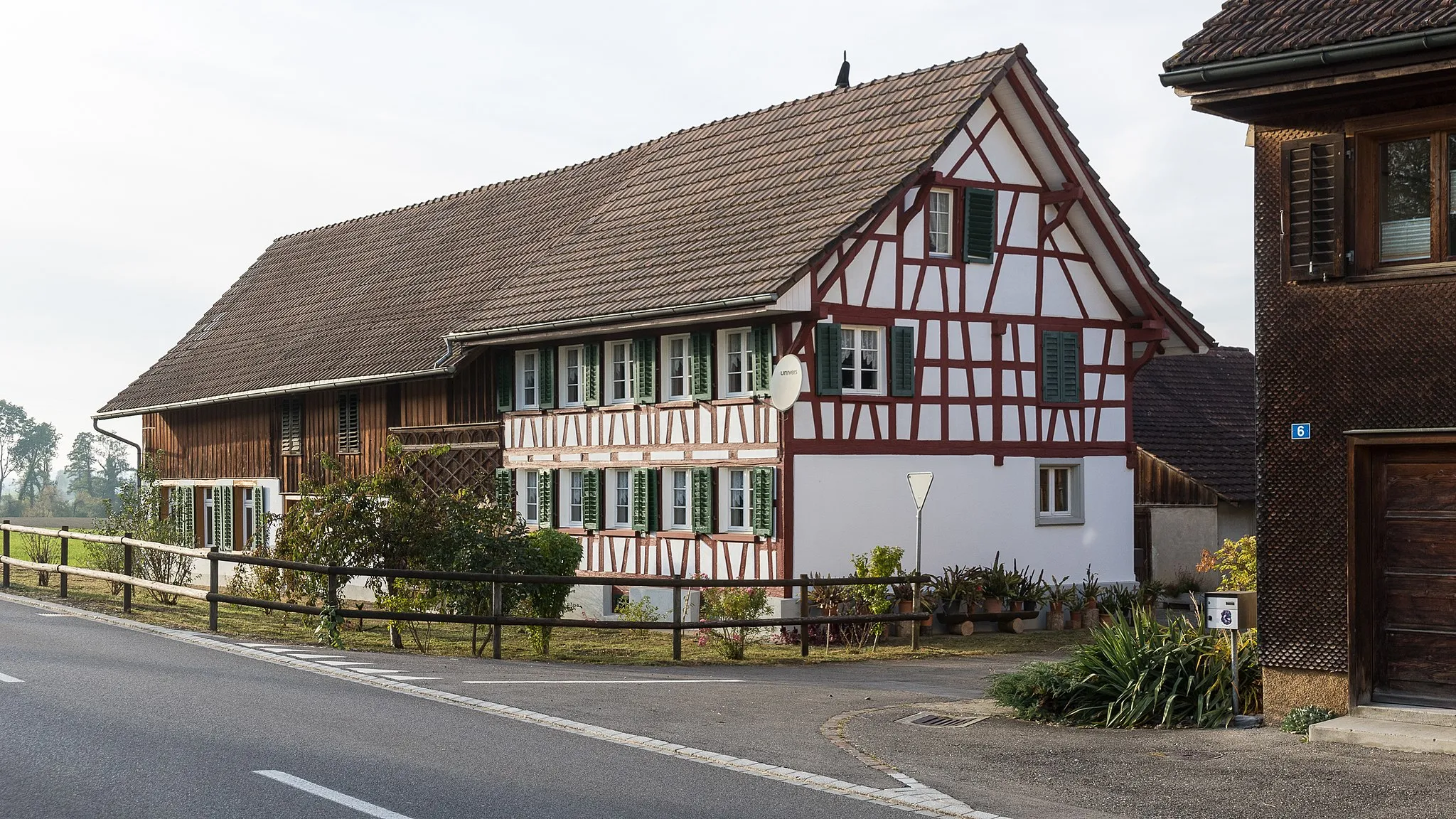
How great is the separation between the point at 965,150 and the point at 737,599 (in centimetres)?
855

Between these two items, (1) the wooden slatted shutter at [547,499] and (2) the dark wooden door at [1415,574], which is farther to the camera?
(1) the wooden slatted shutter at [547,499]

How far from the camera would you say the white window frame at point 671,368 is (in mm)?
25641

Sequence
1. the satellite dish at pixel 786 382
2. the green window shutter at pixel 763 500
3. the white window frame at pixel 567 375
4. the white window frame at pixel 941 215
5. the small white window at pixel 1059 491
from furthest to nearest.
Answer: the white window frame at pixel 567 375 → the small white window at pixel 1059 491 → the white window frame at pixel 941 215 → the green window shutter at pixel 763 500 → the satellite dish at pixel 786 382

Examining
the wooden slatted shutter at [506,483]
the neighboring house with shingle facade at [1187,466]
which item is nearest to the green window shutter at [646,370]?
the wooden slatted shutter at [506,483]

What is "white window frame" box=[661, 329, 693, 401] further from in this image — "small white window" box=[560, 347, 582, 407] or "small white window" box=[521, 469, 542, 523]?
"small white window" box=[521, 469, 542, 523]

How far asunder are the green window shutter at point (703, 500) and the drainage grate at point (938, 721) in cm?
1100

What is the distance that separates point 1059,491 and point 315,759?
19.3m

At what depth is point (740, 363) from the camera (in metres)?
24.8

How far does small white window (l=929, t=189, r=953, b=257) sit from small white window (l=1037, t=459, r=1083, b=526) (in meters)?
3.95

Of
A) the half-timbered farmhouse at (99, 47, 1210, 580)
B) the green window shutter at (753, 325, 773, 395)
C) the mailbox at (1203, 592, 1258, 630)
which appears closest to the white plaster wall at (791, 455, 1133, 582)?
the half-timbered farmhouse at (99, 47, 1210, 580)

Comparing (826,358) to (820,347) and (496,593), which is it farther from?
(496,593)

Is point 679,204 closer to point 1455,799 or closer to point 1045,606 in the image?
point 1045,606

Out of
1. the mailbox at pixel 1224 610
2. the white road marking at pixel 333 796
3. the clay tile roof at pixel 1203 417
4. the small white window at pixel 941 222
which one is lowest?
the white road marking at pixel 333 796

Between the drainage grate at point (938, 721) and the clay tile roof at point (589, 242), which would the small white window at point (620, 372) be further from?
the drainage grate at point (938, 721)
